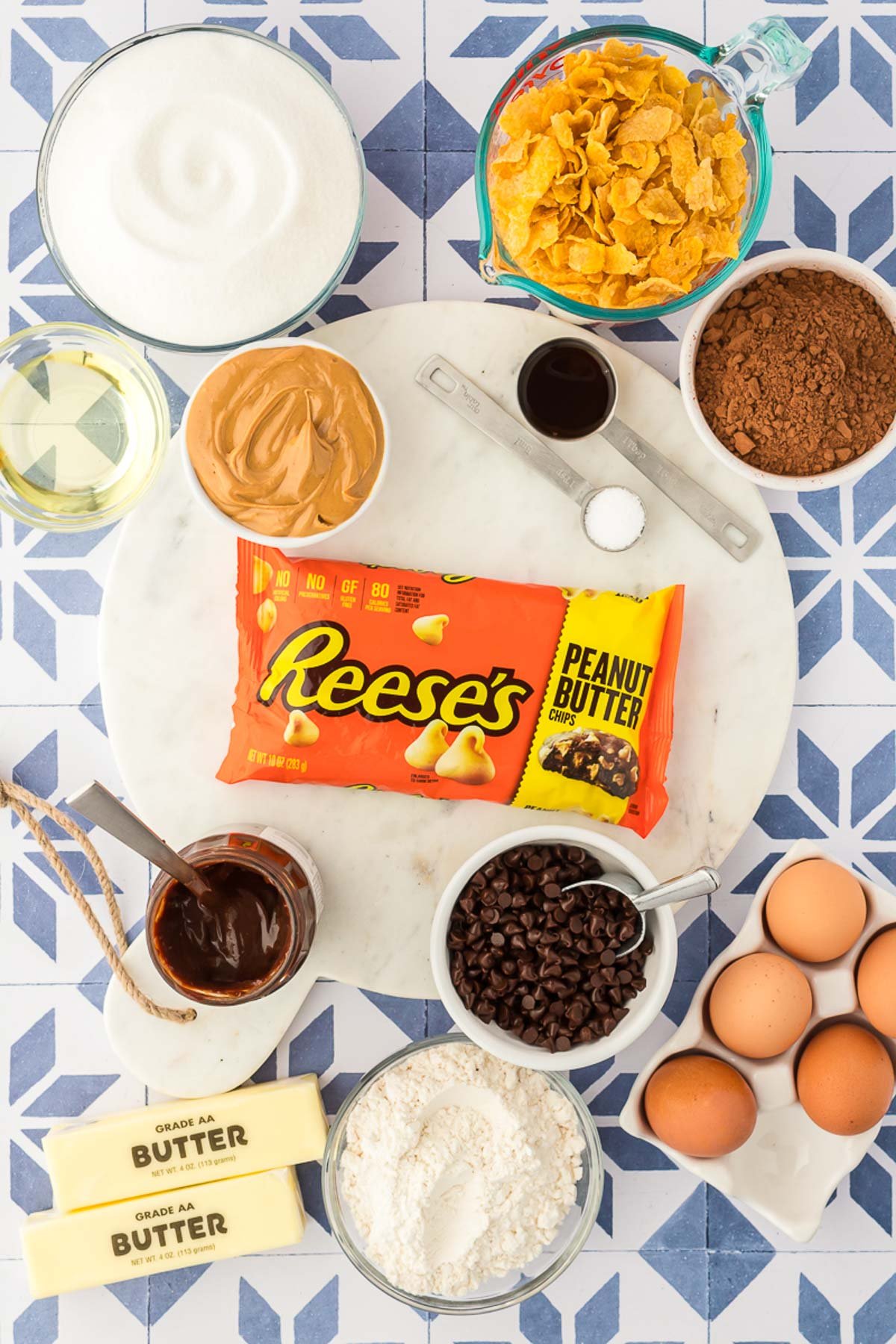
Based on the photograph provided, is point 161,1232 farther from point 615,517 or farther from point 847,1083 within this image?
point 615,517

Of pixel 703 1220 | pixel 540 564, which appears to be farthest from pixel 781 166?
pixel 703 1220

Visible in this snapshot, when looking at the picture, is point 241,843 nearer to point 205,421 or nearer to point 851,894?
point 205,421

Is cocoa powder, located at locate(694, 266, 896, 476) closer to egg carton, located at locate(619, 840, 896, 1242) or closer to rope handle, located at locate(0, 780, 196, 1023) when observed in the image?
egg carton, located at locate(619, 840, 896, 1242)

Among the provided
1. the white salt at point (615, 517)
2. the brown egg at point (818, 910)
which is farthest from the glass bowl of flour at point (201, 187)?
the brown egg at point (818, 910)

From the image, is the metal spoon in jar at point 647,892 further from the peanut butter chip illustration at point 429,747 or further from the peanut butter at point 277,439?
the peanut butter at point 277,439

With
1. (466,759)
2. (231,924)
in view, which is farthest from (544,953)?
(231,924)
